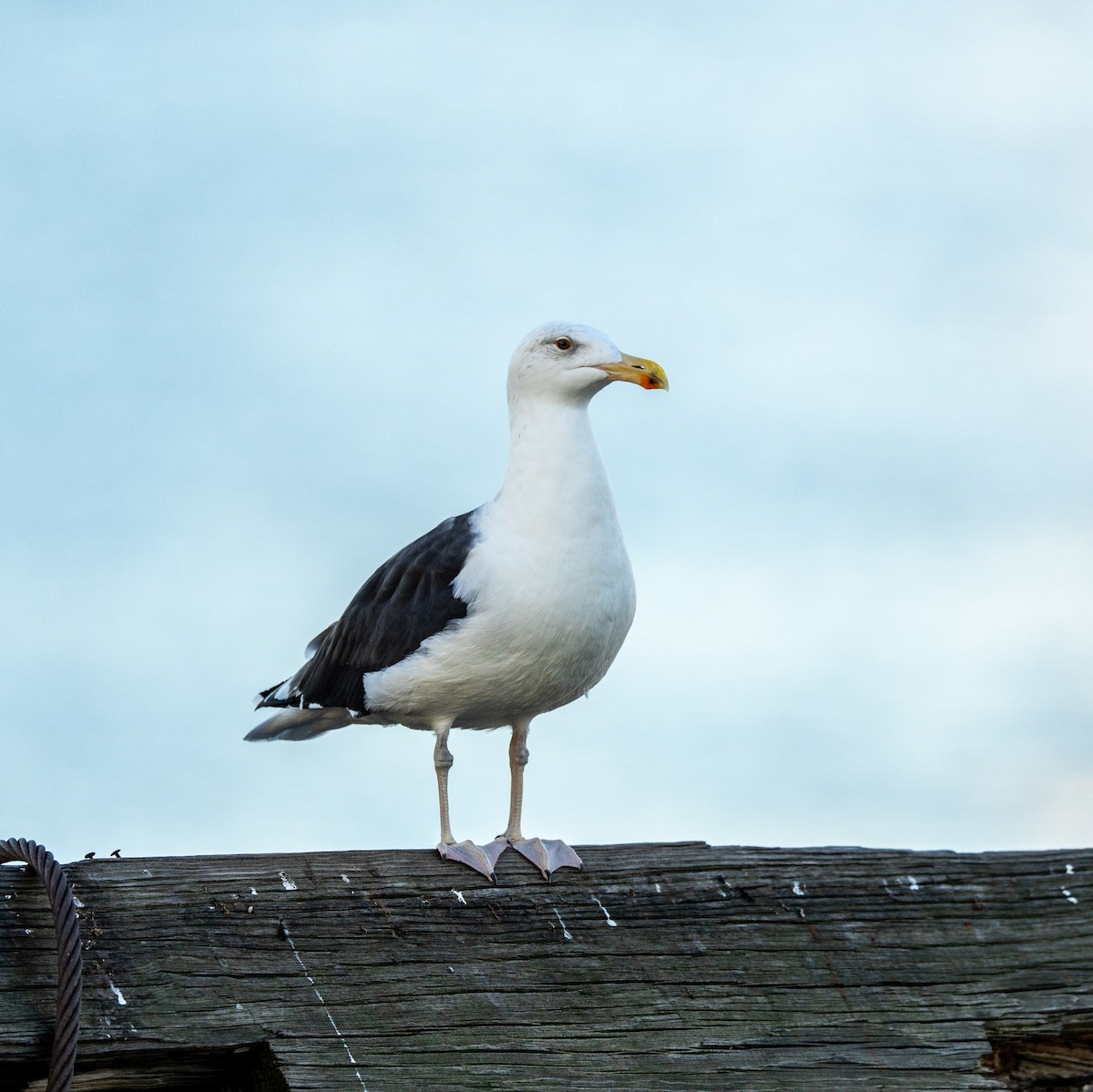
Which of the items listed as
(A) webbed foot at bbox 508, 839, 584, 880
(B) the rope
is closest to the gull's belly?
(A) webbed foot at bbox 508, 839, 584, 880

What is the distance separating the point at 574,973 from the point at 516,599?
3.30 ft

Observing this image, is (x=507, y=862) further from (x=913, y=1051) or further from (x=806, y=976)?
(x=913, y=1051)

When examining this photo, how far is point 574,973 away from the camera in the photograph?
3.20 meters

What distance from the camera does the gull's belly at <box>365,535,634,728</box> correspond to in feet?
12.6

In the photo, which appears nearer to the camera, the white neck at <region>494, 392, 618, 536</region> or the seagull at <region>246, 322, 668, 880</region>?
the seagull at <region>246, 322, 668, 880</region>

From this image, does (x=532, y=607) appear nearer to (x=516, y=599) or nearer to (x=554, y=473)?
(x=516, y=599)

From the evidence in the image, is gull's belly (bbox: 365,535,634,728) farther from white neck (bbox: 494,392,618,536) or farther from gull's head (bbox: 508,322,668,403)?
gull's head (bbox: 508,322,668,403)

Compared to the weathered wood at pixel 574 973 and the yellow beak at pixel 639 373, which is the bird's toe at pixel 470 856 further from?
the yellow beak at pixel 639 373

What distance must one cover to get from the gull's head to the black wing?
428 millimetres

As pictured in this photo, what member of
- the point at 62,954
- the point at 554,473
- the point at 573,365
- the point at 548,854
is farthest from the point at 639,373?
the point at 62,954

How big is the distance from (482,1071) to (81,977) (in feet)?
2.53

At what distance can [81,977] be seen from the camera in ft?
8.87

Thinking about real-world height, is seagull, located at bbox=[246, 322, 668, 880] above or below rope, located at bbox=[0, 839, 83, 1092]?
above

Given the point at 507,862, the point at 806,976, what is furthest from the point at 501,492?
the point at 806,976
